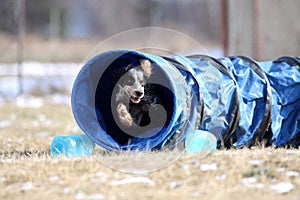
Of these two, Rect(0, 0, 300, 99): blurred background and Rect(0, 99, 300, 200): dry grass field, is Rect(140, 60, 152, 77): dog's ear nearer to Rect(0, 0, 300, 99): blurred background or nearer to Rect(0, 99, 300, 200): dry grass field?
Rect(0, 99, 300, 200): dry grass field

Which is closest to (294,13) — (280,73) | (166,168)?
(280,73)

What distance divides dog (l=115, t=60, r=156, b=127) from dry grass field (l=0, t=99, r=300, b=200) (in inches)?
39.6

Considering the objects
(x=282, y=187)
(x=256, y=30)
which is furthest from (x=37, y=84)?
(x=282, y=187)

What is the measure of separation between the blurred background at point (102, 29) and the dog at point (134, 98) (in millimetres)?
5751

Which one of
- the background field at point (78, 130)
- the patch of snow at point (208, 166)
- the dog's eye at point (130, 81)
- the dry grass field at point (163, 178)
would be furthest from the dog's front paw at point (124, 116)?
the patch of snow at point (208, 166)

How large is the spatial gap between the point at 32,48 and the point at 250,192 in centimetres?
1959

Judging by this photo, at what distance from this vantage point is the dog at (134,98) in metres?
6.49

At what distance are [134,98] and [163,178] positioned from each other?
1.71 metres

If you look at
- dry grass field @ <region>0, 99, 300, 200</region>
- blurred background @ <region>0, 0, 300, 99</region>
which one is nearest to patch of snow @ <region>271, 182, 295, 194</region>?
dry grass field @ <region>0, 99, 300, 200</region>

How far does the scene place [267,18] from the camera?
12172mm

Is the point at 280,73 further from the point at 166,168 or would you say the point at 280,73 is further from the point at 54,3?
the point at 54,3

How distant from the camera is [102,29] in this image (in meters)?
32.3

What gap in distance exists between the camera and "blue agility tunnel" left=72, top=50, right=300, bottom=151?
6059 mm

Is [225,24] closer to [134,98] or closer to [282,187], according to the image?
[134,98]
